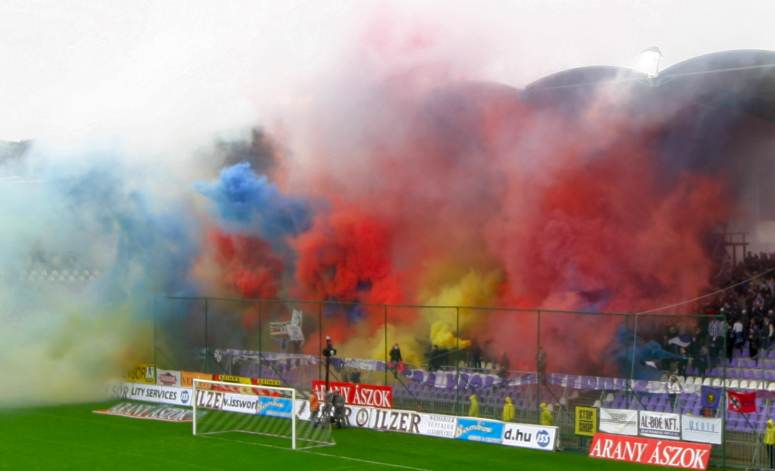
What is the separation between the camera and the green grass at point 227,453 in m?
25.6

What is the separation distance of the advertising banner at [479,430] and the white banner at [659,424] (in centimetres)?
398

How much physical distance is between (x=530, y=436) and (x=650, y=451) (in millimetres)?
3505

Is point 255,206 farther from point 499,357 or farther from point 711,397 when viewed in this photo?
point 711,397

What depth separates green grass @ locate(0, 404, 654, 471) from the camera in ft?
84.0

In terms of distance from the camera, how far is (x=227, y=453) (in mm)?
27375

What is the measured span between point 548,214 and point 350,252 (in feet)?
29.3

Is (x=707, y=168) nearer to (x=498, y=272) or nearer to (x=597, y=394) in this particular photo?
(x=498, y=272)

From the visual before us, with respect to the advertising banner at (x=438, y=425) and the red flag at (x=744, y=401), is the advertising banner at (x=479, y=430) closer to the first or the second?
the advertising banner at (x=438, y=425)

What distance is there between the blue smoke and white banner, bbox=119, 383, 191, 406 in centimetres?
798

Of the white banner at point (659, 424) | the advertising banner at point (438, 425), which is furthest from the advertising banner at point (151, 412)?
the white banner at point (659, 424)

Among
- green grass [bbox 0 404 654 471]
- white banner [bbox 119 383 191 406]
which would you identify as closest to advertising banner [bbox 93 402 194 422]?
white banner [bbox 119 383 191 406]

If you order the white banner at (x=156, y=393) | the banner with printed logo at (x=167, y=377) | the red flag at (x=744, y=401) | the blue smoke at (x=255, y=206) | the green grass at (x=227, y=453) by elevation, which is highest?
the blue smoke at (x=255, y=206)

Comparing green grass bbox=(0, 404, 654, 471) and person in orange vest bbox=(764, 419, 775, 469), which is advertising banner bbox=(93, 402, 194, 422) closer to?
green grass bbox=(0, 404, 654, 471)

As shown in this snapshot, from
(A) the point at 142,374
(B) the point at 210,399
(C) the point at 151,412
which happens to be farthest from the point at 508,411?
(A) the point at 142,374
